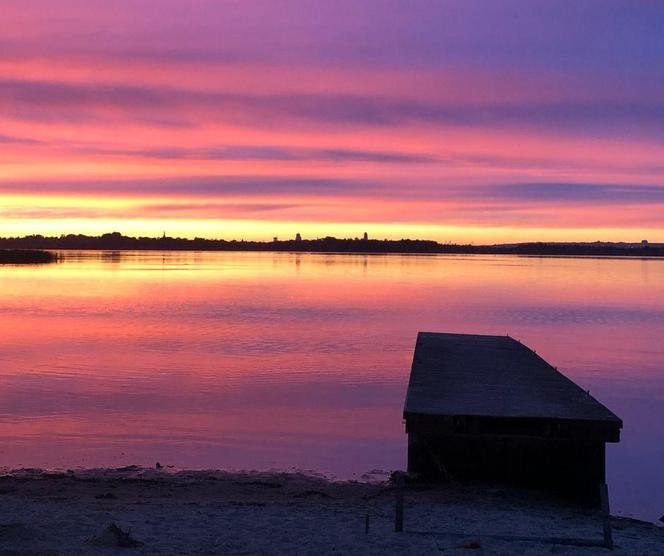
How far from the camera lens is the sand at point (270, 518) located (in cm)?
813

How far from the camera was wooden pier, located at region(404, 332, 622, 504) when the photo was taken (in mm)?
11062

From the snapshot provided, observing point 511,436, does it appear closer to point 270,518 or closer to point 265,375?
point 270,518

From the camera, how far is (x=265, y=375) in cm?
2214

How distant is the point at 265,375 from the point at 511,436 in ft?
38.6

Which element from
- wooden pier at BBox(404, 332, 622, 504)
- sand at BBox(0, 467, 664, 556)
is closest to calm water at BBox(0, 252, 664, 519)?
wooden pier at BBox(404, 332, 622, 504)

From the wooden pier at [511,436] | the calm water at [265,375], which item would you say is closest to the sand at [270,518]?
the wooden pier at [511,436]

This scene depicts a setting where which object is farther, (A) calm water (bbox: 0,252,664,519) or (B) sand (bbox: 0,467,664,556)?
(A) calm water (bbox: 0,252,664,519)

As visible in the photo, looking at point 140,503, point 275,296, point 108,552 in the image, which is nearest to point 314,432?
point 140,503

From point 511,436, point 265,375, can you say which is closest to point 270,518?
point 511,436

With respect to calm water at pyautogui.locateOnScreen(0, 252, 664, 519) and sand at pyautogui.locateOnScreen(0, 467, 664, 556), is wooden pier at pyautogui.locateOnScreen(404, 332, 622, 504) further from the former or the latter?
calm water at pyautogui.locateOnScreen(0, 252, 664, 519)

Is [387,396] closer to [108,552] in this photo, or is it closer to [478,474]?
[478,474]

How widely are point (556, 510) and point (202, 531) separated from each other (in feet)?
15.2

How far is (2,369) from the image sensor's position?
22.7 metres

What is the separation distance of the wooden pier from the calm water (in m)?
1.06
